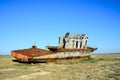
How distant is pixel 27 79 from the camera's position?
14922 mm

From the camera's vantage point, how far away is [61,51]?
3020 cm

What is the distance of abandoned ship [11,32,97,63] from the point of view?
26.7 metres

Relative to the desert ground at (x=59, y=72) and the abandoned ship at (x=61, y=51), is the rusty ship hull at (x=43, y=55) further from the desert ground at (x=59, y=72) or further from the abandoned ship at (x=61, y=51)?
the desert ground at (x=59, y=72)

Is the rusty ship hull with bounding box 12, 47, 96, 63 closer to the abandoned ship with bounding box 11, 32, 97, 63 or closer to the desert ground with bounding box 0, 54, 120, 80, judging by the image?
the abandoned ship with bounding box 11, 32, 97, 63

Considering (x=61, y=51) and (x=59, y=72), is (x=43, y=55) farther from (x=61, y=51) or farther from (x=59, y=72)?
(x=59, y=72)

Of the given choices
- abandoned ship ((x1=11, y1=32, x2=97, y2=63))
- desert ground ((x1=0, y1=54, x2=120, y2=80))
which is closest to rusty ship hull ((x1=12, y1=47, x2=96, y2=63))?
abandoned ship ((x1=11, y1=32, x2=97, y2=63))

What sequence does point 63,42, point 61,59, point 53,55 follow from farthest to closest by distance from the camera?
point 63,42 → point 61,59 → point 53,55

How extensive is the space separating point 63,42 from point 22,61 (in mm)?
10475

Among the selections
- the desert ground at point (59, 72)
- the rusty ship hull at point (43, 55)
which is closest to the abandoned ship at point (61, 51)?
the rusty ship hull at point (43, 55)

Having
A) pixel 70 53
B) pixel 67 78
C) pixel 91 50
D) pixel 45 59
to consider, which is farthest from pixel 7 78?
pixel 91 50

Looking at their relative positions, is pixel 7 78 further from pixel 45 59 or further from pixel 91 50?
pixel 91 50

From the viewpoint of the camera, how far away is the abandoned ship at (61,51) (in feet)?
87.7

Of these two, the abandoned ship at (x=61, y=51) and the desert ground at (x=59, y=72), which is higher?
the abandoned ship at (x=61, y=51)

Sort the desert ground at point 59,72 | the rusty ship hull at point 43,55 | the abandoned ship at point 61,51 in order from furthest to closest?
1. the abandoned ship at point 61,51
2. the rusty ship hull at point 43,55
3. the desert ground at point 59,72
